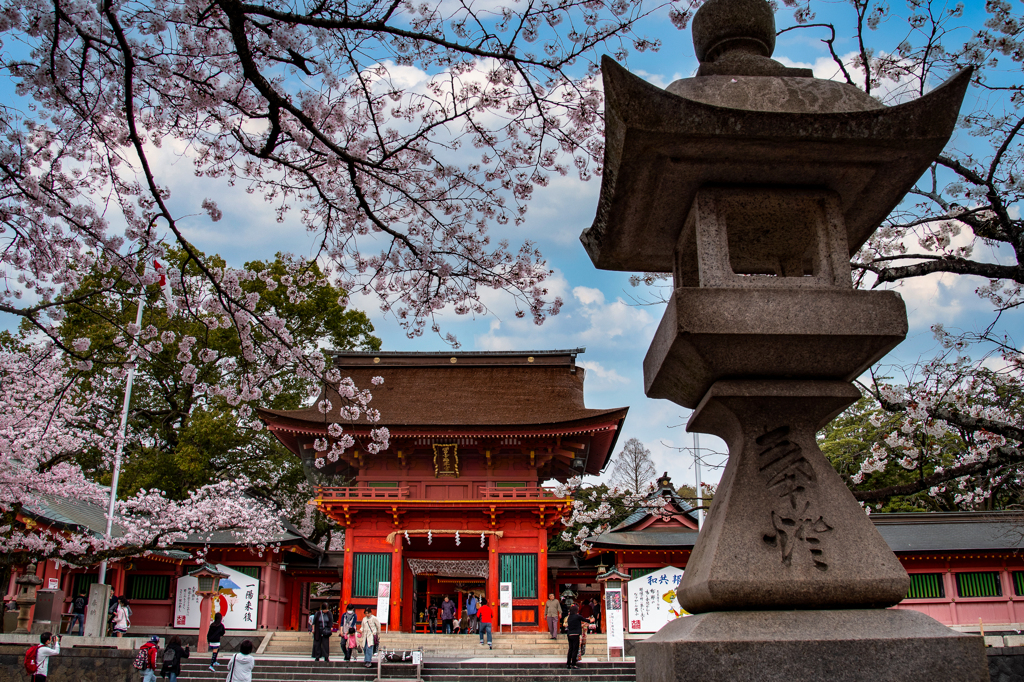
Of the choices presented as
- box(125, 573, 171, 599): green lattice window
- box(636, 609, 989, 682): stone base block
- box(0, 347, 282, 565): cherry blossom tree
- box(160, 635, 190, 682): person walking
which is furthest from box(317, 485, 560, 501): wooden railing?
box(636, 609, 989, 682): stone base block

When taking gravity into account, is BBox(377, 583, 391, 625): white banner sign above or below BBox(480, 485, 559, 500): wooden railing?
below

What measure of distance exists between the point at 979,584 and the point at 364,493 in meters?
14.5

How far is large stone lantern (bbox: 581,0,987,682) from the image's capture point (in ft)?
8.01

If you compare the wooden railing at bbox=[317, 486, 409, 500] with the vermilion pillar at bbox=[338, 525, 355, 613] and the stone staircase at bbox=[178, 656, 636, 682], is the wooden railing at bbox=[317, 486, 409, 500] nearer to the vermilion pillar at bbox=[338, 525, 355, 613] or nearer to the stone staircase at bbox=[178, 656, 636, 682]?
the vermilion pillar at bbox=[338, 525, 355, 613]

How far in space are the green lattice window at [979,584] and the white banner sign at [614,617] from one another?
26.7 feet

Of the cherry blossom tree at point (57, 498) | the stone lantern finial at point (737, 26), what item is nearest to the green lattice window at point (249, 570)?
the cherry blossom tree at point (57, 498)

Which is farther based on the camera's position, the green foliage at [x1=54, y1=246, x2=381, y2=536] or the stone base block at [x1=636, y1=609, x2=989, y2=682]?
the green foliage at [x1=54, y1=246, x2=381, y2=536]

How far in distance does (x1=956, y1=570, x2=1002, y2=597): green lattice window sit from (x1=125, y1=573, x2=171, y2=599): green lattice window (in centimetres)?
1916

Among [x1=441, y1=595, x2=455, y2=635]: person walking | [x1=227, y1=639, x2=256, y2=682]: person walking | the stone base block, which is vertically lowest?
[x1=441, y1=595, x2=455, y2=635]: person walking

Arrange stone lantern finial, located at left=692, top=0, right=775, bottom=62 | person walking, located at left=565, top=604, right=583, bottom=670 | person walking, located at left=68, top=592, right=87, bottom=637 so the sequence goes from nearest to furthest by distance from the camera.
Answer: stone lantern finial, located at left=692, top=0, right=775, bottom=62 < person walking, located at left=565, top=604, right=583, bottom=670 < person walking, located at left=68, top=592, right=87, bottom=637

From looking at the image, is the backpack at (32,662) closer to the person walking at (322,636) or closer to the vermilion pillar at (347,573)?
the person walking at (322,636)

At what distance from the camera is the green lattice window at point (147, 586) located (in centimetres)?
1766

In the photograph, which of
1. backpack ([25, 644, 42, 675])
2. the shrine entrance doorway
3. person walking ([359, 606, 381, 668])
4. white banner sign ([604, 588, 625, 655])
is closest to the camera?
backpack ([25, 644, 42, 675])

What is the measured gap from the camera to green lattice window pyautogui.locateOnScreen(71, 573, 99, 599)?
17295mm
